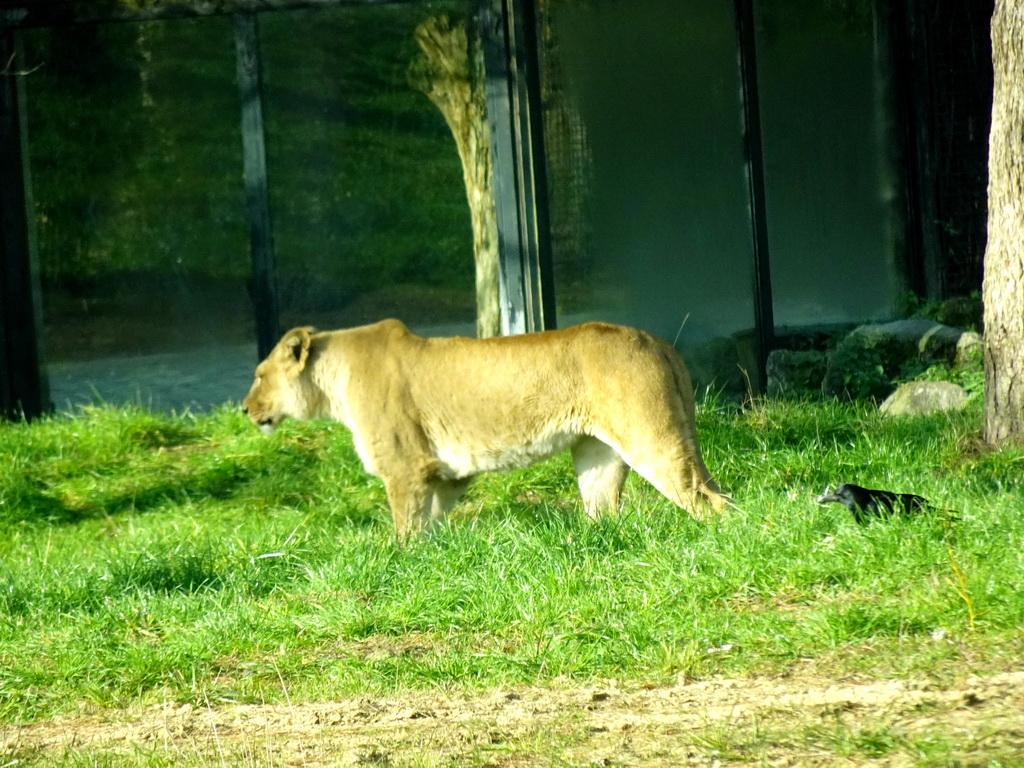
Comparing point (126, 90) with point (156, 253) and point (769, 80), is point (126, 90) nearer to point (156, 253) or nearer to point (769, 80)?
point (156, 253)

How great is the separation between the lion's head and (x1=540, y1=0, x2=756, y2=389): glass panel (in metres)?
3.95

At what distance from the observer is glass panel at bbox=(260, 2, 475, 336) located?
11.1 meters

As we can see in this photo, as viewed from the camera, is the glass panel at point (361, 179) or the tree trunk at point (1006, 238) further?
the glass panel at point (361, 179)

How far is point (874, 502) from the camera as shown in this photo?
18.5ft

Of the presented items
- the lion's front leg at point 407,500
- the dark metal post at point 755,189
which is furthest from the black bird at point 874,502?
the dark metal post at point 755,189

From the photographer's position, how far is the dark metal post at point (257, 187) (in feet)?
36.3

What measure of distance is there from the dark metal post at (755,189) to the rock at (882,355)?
0.80m

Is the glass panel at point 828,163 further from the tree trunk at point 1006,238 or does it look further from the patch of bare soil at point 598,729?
the patch of bare soil at point 598,729

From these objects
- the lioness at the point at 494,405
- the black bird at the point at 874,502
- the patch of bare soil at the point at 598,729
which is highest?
the lioness at the point at 494,405

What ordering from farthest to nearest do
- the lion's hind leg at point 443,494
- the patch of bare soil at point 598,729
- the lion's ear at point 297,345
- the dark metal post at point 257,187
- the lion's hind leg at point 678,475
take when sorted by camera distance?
the dark metal post at point 257,187
the lion's ear at point 297,345
the lion's hind leg at point 443,494
the lion's hind leg at point 678,475
the patch of bare soil at point 598,729

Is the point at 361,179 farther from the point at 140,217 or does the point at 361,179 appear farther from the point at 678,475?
the point at 678,475

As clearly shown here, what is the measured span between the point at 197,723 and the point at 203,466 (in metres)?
4.86

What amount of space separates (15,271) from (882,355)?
7.23m

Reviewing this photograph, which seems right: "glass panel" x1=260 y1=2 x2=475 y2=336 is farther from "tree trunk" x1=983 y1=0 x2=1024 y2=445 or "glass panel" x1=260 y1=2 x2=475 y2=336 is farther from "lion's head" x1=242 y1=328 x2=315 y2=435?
"tree trunk" x1=983 y1=0 x2=1024 y2=445
